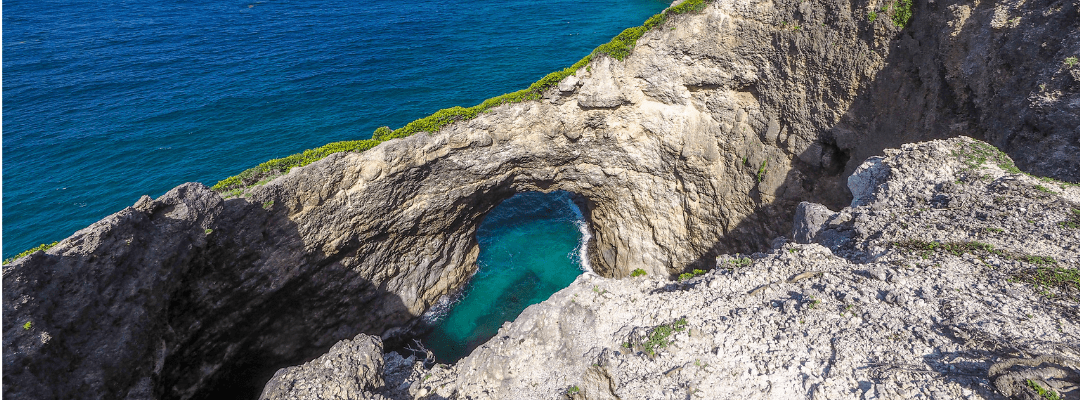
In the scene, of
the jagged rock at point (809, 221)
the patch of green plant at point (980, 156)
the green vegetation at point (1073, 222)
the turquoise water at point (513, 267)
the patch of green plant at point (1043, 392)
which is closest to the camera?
the patch of green plant at point (1043, 392)

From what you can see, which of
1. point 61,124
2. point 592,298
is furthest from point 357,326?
point 61,124

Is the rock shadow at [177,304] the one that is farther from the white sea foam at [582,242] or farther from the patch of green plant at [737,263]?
the patch of green plant at [737,263]

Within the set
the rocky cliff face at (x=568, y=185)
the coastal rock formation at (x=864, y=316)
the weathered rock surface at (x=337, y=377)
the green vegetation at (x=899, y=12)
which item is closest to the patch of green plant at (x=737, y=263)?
the coastal rock formation at (x=864, y=316)

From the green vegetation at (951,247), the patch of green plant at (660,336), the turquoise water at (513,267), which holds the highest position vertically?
the green vegetation at (951,247)

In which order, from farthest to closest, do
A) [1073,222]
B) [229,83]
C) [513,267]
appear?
[229,83], [513,267], [1073,222]

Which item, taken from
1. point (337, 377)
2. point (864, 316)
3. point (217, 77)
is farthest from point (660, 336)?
point (217, 77)

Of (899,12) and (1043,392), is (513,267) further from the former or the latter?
(1043,392)
